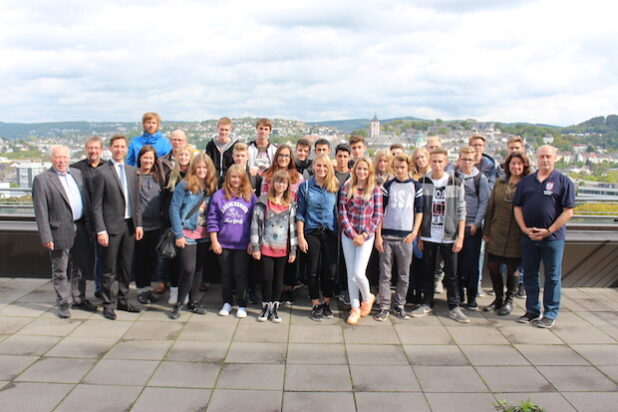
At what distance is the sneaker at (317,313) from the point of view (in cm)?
481

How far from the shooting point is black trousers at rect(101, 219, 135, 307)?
4766 mm

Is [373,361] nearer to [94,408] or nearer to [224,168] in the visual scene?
[94,408]

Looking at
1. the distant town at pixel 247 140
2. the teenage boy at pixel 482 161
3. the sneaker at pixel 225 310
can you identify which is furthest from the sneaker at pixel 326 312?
the teenage boy at pixel 482 161

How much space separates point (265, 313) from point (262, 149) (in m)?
1.90

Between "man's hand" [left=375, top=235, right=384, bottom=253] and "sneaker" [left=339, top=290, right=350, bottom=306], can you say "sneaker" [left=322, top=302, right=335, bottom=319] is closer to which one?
"sneaker" [left=339, top=290, right=350, bottom=306]

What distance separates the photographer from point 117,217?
473 centimetres

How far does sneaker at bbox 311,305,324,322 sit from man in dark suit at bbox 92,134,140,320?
1.82 meters

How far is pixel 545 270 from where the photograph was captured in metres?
A: 4.84

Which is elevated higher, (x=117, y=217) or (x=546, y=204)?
(x=546, y=204)

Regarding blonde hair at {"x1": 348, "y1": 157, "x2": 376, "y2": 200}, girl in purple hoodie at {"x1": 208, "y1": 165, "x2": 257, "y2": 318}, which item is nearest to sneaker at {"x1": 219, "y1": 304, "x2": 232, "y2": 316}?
girl in purple hoodie at {"x1": 208, "y1": 165, "x2": 257, "y2": 318}

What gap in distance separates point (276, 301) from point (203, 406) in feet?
5.92

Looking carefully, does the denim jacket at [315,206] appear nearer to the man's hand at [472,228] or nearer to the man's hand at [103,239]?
the man's hand at [472,228]

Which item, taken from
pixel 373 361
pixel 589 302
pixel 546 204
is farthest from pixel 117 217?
pixel 589 302

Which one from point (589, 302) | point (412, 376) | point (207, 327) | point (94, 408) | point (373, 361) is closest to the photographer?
point (94, 408)
